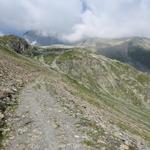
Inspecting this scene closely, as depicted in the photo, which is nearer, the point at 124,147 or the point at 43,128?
the point at 124,147

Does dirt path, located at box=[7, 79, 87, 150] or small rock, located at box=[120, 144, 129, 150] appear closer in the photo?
dirt path, located at box=[7, 79, 87, 150]

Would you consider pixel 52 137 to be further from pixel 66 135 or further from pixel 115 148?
pixel 115 148

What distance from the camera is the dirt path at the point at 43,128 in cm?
2227

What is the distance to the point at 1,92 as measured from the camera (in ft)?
115

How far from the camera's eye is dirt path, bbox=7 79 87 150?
22266 mm

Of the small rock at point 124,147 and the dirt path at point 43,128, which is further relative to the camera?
the small rock at point 124,147

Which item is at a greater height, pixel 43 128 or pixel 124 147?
pixel 124 147

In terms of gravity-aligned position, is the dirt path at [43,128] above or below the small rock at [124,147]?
below

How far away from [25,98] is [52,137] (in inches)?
583

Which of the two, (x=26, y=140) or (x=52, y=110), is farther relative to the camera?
(x=52, y=110)

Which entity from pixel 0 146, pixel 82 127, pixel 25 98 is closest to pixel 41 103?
pixel 25 98

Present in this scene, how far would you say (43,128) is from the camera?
25.9 metres

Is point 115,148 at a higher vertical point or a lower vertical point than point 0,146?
higher

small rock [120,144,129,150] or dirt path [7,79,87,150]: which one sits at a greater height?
small rock [120,144,129,150]
